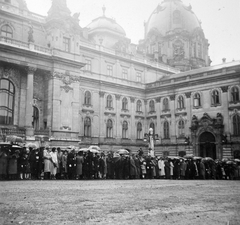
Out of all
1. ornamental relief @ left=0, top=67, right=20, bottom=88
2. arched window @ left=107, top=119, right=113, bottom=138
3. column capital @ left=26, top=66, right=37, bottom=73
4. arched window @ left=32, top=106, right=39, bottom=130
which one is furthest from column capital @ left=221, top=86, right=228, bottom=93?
ornamental relief @ left=0, top=67, right=20, bottom=88

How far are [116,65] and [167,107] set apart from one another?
9.62 m

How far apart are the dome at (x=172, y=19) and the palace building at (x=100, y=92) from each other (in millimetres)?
8261

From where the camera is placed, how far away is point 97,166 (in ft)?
71.7

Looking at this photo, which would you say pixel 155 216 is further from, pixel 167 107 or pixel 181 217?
pixel 167 107

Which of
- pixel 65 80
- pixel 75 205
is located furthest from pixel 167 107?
pixel 75 205

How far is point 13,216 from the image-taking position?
7.13 meters

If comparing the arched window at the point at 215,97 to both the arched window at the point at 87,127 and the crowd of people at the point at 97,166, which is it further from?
the arched window at the point at 87,127

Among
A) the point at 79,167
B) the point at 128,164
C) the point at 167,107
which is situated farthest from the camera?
the point at 167,107

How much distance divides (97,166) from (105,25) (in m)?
36.7

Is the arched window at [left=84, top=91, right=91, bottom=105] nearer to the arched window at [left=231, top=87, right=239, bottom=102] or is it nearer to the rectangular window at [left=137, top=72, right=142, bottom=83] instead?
the rectangular window at [left=137, top=72, right=142, bottom=83]

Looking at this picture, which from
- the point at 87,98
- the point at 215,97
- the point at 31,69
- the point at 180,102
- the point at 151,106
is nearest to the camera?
the point at 31,69

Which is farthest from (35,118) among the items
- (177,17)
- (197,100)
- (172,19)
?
(177,17)

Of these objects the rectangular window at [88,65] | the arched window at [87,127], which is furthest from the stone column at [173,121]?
the rectangular window at [88,65]

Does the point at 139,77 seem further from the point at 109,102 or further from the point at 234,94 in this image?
the point at 234,94
